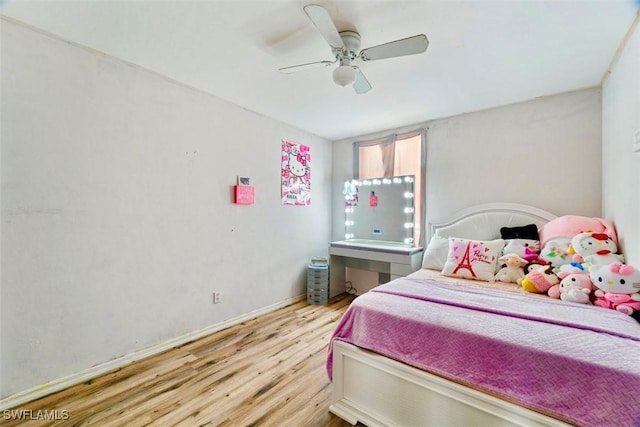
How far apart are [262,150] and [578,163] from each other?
324 centimetres

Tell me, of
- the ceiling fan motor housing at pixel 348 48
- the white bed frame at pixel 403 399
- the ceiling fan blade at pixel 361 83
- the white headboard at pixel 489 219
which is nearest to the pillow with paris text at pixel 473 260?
the white headboard at pixel 489 219

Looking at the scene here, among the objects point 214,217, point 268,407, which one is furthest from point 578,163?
point 214,217

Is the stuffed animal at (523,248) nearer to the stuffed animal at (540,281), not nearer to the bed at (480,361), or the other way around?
the stuffed animal at (540,281)

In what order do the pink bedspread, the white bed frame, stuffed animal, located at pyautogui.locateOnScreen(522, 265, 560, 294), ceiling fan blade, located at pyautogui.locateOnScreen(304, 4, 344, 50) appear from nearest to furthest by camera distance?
the pink bedspread < the white bed frame < ceiling fan blade, located at pyautogui.locateOnScreen(304, 4, 344, 50) < stuffed animal, located at pyautogui.locateOnScreen(522, 265, 560, 294)

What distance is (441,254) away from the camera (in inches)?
110

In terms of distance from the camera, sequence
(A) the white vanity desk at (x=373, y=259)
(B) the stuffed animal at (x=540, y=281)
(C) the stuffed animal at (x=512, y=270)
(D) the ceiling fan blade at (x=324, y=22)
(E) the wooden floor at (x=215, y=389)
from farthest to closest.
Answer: (A) the white vanity desk at (x=373, y=259) → (C) the stuffed animal at (x=512, y=270) → (B) the stuffed animal at (x=540, y=281) → (E) the wooden floor at (x=215, y=389) → (D) the ceiling fan blade at (x=324, y=22)

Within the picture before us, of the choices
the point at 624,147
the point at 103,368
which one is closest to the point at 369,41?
the point at 624,147

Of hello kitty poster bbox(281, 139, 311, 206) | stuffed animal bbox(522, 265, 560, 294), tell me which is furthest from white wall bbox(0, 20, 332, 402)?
stuffed animal bbox(522, 265, 560, 294)

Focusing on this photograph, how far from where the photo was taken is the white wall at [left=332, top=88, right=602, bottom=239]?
251 cm

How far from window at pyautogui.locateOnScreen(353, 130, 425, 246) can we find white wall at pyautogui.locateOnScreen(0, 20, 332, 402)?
5.26 feet

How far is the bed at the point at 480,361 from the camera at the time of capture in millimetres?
1048

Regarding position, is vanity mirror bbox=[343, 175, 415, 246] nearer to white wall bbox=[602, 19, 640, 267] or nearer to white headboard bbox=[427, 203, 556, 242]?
white headboard bbox=[427, 203, 556, 242]

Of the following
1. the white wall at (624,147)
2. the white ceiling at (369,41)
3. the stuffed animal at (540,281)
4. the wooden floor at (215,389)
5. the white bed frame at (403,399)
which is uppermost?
the white ceiling at (369,41)

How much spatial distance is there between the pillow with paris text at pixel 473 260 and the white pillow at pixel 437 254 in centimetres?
15
